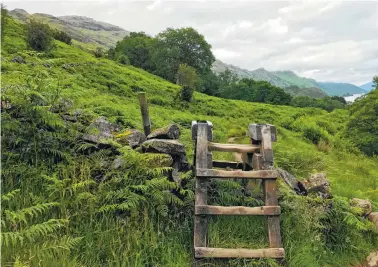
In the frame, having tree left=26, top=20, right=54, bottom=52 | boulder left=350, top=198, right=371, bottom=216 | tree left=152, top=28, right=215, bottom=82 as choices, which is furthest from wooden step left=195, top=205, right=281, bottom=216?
tree left=152, top=28, right=215, bottom=82

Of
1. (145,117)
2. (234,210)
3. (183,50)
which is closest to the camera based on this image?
(234,210)

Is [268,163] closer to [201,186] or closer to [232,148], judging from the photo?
[232,148]

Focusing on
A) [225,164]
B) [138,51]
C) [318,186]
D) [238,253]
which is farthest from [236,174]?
[138,51]

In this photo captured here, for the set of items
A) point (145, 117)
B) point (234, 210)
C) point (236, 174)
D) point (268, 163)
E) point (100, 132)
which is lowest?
point (234, 210)

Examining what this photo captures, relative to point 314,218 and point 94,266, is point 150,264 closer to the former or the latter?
point 94,266

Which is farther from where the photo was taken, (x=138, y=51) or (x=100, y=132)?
(x=138, y=51)

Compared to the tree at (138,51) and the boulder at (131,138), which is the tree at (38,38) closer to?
the boulder at (131,138)

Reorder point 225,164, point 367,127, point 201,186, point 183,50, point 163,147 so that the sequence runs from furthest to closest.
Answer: point 183,50 → point 367,127 → point 225,164 → point 163,147 → point 201,186

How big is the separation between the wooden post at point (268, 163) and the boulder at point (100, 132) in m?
2.78

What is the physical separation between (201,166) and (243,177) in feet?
2.43

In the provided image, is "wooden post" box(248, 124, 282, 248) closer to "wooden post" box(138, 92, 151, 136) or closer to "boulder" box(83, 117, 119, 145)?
"wooden post" box(138, 92, 151, 136)

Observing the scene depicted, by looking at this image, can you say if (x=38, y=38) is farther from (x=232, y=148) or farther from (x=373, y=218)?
(x=373, y=218)

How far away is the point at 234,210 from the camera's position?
A: 210 inches

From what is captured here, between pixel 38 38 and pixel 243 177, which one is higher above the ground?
pixel 38 38
